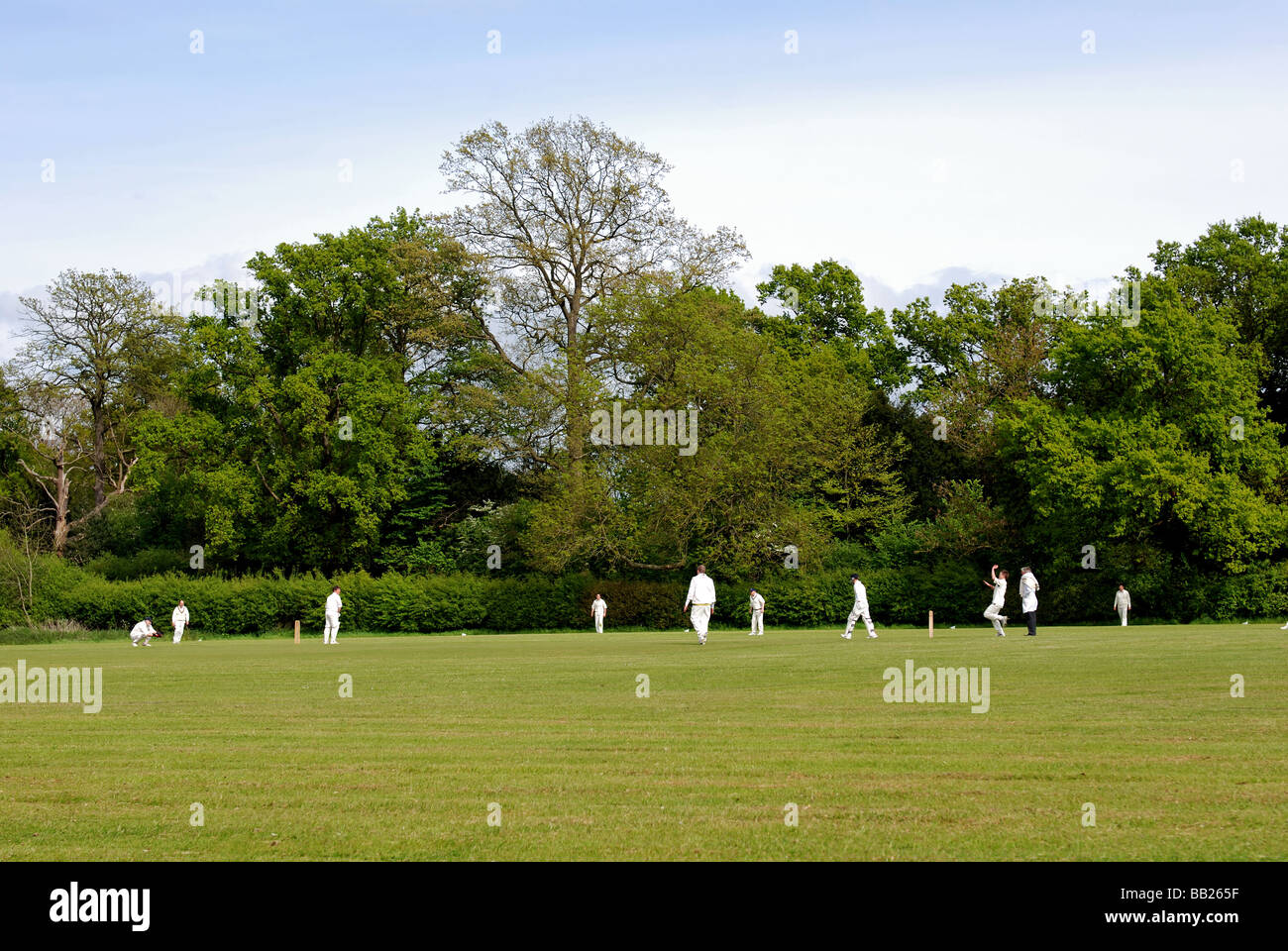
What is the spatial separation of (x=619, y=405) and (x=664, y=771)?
5240 centimetres

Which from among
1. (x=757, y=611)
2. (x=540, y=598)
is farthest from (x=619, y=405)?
(x=757, y=611)

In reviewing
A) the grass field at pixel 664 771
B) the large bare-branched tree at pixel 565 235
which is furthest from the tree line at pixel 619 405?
the grass field at pixel 664 771

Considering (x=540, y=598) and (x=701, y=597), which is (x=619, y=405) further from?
(x=701, y=597)

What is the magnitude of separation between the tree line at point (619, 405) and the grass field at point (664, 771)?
128ft

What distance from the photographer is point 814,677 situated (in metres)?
21.5

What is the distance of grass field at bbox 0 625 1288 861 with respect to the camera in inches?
346

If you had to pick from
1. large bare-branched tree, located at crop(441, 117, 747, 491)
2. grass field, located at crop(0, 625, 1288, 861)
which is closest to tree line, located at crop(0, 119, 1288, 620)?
large bare-branched tree, located at crop(441, 117, 747, 491)

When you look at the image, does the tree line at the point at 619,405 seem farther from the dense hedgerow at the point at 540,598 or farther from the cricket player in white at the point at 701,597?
the cricket player in white at the point at 701,597

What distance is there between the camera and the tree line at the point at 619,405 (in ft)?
190

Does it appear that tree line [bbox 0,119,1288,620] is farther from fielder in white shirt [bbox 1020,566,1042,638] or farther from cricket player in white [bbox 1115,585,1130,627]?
fielder in white shirt [bbox 1020,566,1042,638]

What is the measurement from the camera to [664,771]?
37.8 feet

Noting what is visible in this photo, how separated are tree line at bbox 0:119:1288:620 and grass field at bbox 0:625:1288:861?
38984 millimetres
